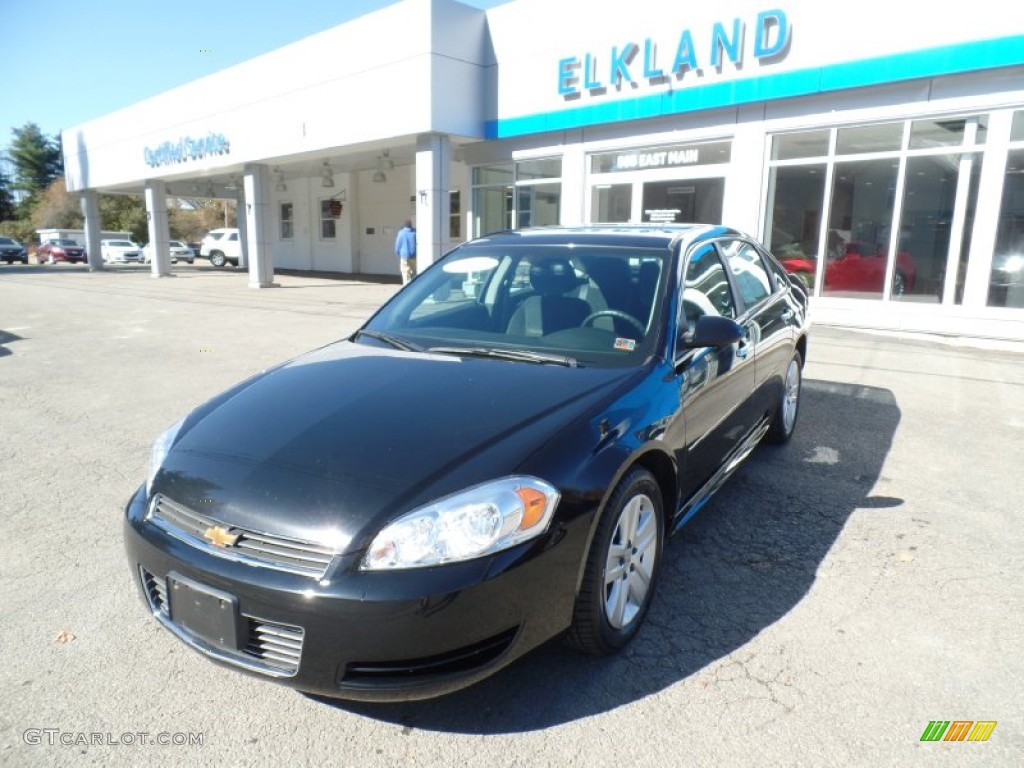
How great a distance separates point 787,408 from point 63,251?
4484 centimetres

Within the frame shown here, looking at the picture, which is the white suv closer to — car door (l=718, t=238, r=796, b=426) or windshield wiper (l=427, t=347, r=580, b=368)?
car door (l=718, t=238, r=796, b=426)

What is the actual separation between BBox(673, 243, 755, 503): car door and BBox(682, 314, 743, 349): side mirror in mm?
77

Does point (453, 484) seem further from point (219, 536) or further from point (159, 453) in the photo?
A: point (159, 453)

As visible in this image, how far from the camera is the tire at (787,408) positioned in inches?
193

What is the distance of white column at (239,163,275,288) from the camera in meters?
20.6

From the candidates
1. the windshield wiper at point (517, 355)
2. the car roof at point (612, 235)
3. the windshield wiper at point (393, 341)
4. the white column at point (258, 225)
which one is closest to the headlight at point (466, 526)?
the windshield wiper at point (517, 355)

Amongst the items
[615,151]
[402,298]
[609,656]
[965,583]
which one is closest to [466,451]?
[609,656]

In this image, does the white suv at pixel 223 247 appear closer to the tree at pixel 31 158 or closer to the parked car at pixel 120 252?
the parked car at pixel 120 252

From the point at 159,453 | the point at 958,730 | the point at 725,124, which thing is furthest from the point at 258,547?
the point at 725,124

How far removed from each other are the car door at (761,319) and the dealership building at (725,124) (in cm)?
749

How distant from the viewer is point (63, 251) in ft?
129

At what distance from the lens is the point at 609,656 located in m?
2.59

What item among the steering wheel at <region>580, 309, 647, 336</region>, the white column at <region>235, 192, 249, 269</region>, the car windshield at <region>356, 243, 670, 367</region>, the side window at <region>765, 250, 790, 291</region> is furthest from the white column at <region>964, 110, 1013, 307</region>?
the white column at <region>235, 192, 249, 269</region>

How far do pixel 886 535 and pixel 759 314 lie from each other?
1.44 meters
